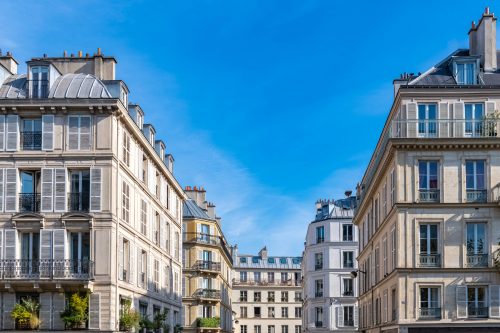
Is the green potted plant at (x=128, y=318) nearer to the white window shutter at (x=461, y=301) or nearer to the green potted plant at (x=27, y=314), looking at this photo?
the green potted plant at (x=27, y=314)

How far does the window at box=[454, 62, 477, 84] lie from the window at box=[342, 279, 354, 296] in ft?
121

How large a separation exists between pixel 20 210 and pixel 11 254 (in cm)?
180

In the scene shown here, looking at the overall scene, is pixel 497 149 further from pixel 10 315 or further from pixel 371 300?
pixel 10 315

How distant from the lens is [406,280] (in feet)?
103

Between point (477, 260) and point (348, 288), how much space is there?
37251mm

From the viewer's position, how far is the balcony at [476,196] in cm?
3194

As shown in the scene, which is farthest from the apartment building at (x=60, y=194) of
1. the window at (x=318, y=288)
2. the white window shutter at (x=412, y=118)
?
the window at (x=318, y=288)

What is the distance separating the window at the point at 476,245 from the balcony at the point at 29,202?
58.0ft

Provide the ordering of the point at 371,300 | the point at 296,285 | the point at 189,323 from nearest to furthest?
the point at 371,300, the point at 189,323, the point at 296,285

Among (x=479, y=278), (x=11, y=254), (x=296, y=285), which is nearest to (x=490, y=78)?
(x=479, y=278)

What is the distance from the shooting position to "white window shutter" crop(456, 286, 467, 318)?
31.1m

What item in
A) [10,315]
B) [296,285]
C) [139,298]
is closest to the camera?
[10,315]

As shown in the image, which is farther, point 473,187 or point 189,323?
point 189,323

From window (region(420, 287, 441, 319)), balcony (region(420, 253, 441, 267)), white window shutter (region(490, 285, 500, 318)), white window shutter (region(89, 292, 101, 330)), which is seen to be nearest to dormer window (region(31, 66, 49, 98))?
white window shutter (region(89, 292, 101, 330))
